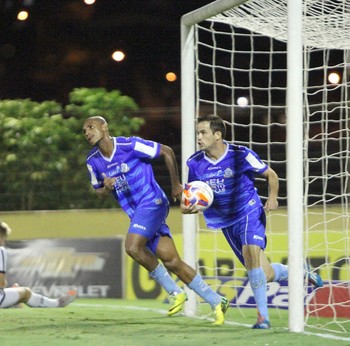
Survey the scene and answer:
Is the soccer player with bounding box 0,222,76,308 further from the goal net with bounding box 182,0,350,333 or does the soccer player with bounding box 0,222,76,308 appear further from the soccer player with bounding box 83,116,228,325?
the goal net with bounding box 182,0,350,333

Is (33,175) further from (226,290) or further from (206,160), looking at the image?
(206,160)

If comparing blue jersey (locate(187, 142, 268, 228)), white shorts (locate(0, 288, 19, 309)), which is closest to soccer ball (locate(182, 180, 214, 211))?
blue jersey (locate(187, 142, 268, 228))

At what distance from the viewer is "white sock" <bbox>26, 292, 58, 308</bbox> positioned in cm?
959

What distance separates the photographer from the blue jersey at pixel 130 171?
888cm

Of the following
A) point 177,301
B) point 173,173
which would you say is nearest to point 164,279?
point 177,301

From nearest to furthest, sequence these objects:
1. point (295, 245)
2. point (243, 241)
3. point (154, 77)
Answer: point (295, 245) < point (243, 241) < point (154, 77)

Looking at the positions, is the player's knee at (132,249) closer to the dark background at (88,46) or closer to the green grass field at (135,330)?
the green grass field at (135,330)

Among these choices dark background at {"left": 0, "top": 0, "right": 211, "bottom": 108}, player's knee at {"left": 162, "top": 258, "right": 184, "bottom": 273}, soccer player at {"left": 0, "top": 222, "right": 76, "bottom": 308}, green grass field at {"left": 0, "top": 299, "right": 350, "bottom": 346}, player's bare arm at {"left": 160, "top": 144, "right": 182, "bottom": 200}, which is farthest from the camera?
dark background at {"left": 0, "top": 0, "right": 211, "bottom": 108}

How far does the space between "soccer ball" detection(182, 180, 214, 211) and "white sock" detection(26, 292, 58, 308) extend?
7.34 ft

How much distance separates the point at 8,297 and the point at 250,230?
2.33 meters

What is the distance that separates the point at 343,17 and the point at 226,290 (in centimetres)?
339

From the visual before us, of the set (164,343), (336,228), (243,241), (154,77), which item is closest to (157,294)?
(336,228)

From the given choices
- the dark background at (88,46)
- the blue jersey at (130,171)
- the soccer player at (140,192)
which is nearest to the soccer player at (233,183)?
the soccer player at (140,192)

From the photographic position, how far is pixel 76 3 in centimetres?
2081
